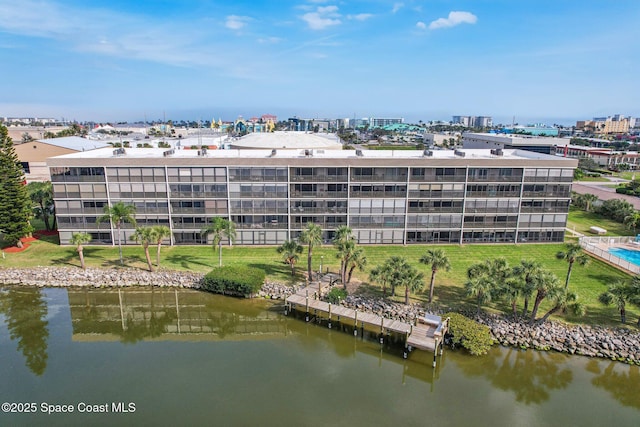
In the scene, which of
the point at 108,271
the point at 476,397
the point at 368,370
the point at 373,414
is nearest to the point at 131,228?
the point at 108,271

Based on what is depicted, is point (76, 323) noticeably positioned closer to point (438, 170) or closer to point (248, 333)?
point (248, 333)

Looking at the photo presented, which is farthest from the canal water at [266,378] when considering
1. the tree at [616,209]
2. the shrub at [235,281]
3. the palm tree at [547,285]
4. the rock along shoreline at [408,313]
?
the tree at [616,209]

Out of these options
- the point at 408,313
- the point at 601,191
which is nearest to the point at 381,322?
the point at 408,313

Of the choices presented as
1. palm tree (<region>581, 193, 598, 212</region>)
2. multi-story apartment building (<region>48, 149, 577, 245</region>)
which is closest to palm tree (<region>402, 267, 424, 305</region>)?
multi-story apartment building (<region>48, 149, 577, 245</region>)

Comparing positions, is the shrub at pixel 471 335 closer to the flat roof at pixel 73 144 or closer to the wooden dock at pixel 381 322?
the wooden dock at pixel 381 322

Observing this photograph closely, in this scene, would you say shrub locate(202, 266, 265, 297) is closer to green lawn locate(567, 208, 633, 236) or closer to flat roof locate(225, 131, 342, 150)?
flat roof locate(225, 131, 342, 150)

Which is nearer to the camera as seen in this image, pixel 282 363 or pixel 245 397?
pixel 245 397
